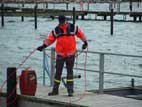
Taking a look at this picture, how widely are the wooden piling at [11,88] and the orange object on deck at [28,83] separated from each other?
0.88 ft

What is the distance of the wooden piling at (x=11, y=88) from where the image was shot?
18.3m

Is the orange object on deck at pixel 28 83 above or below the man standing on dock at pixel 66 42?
below


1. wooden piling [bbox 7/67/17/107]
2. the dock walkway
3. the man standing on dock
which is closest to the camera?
the dock walkway

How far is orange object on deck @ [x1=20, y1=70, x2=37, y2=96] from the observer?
61.2 feet

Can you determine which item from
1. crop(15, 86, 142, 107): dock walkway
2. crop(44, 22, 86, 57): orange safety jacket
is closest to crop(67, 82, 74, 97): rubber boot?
crop(15, 86, 142, 107): dock walkway

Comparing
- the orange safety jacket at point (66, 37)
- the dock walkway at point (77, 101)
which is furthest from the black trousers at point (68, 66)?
the dock walkway at point (77, 101)

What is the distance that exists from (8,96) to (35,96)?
2.78 ft

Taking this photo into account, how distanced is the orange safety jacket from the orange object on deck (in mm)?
1551

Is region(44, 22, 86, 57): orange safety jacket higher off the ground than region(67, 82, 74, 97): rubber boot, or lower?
higher

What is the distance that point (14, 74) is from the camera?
1872 centimetres

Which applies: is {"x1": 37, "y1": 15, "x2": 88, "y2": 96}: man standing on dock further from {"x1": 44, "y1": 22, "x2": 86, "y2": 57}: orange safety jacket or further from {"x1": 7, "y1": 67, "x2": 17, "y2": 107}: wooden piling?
{"x1": 7, "y1": 67, "x2": 17, "y2": 107}: wooden piling

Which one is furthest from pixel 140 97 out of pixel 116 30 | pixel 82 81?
pixel 116 30

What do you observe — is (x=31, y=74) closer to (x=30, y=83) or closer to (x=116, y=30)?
(x=30, y=83)

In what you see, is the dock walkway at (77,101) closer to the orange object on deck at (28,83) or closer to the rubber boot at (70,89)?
the rubber boot at (70,89)
